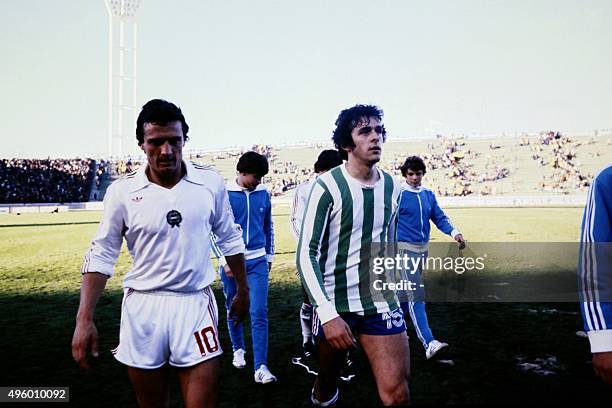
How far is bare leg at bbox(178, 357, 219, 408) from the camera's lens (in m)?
2.73

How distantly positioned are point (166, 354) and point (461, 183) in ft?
145

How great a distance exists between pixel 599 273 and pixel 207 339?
6.24ft

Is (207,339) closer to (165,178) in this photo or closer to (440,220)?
(165,178)

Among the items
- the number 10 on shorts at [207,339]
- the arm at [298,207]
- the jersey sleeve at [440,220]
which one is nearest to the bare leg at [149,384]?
the number 10 on shorts at [207,339]

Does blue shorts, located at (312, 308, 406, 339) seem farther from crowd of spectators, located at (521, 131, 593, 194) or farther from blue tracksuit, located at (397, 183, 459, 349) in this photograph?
crowd of spectators, located at (521, 131, 593, 194)

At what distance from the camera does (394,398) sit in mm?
3010

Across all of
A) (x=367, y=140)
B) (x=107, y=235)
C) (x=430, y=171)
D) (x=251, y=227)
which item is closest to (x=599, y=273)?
(x=367, y=140)

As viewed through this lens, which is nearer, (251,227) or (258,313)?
(258,313)

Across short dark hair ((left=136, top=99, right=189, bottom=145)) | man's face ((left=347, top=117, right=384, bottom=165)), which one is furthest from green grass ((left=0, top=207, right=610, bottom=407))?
short dark hair ((left=136, top=99, right=189, bottom=145))

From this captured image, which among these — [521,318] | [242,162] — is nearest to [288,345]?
[242,162]

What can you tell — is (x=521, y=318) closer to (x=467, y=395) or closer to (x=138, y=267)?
(x=467, y=395)

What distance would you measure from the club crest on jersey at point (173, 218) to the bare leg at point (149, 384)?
0.77 meters

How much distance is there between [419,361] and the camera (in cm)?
564

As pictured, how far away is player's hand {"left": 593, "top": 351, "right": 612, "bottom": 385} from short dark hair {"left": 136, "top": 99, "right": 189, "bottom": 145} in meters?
2.33
